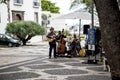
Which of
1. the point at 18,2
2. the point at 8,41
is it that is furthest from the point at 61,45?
the point at 18,2

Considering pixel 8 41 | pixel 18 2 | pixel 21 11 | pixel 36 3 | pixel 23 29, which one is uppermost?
pixel 36 3

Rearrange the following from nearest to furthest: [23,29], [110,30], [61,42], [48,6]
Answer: [110,30] < [61,42] < [23,29] < [48,6]

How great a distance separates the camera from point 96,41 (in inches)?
681

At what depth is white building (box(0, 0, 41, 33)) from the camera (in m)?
44.5

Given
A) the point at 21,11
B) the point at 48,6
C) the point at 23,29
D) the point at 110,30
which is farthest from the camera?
the point at 48,6

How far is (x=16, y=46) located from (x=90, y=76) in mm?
25849

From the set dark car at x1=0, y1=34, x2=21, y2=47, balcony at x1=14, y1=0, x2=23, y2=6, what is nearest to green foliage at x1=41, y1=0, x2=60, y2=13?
balcony at x1=14, y1=0, x2=23, y2=6

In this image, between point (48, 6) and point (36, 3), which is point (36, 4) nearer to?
point (36, 3)

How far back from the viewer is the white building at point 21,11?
44531mm

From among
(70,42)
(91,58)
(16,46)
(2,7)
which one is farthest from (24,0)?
(91,58)

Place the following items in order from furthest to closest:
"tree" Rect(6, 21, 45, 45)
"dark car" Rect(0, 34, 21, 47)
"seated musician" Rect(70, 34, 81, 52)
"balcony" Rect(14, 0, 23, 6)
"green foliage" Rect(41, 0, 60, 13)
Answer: "green foliage" Rect(41, 0, 60, 13)
"balcony" Rect(14, 0, 23, 6)
"tree" Rect(6, 21, 45, 45)
"dark car" Rect(0, 34, 21, 47)
"seated musician" Rect(70, 34, 81, 52)

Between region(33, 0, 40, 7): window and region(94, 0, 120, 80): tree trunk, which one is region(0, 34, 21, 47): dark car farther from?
region(94, 0, 120, 80): tree trunk

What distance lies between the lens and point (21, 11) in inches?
1903

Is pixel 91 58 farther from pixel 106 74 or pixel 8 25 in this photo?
pixel 8 25
